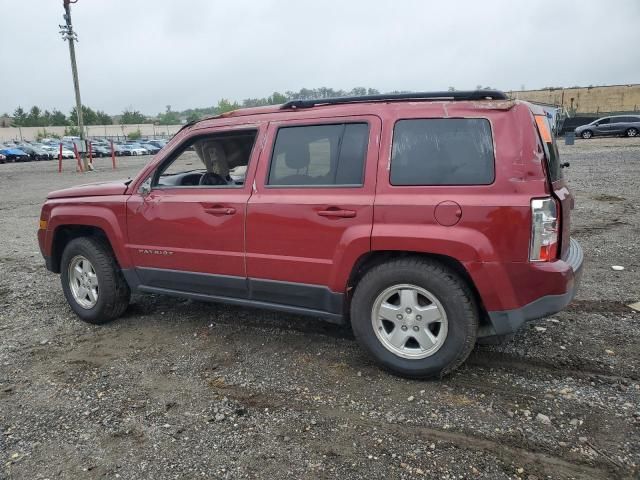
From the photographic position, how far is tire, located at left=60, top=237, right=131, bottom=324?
4715mm


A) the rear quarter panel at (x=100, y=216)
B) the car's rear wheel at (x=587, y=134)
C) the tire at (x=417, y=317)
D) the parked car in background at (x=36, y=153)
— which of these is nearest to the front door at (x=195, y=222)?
the rear quarter panel at (x=100, y=216)

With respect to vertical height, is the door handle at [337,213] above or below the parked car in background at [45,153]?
below

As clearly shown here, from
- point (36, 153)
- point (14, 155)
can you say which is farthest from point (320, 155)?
point (36, 153)

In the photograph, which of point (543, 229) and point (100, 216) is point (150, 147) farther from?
point (543, 229)

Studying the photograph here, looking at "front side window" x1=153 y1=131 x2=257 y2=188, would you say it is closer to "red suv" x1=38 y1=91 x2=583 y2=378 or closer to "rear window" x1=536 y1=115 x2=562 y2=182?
"red suv" x1=38 y1=91 x2=583 y2=378

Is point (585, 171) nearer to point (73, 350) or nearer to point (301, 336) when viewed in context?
point (301, 336)

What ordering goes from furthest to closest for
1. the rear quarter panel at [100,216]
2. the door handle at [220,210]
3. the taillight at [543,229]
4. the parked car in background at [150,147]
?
the parked car in background at [150,147], the rear quarter panel at [100,216], the door handle at [220,210], the taillight at [543,229]

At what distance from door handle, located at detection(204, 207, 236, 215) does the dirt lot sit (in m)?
1.11

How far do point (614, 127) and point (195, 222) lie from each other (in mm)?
34592

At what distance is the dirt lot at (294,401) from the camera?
8.87 feet

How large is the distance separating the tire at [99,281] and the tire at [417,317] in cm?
244

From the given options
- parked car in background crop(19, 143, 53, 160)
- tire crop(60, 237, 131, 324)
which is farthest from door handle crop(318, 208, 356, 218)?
parked car in background crop(19, 143, 53, 160)

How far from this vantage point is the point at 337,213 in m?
3.55

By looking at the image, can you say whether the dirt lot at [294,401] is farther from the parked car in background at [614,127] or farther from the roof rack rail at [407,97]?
the parked car in background at [614,127]
